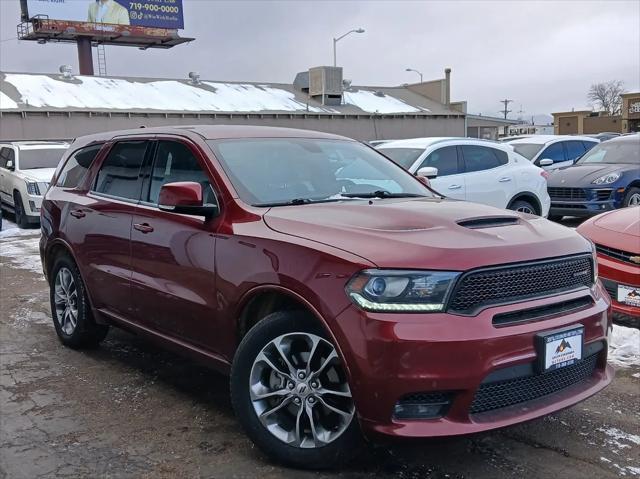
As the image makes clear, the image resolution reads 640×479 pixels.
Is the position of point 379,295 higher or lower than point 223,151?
lower

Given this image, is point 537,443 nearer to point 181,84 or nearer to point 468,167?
point 468,167

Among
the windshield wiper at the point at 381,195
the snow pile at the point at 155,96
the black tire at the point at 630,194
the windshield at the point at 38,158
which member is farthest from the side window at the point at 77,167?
the snow pile at the point at 155,96

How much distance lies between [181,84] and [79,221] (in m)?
33.1

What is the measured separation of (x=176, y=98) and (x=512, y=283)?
32.9 metres

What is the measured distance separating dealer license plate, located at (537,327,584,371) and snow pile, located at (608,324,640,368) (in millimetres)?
1923

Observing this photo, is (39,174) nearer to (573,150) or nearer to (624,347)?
(573,150)

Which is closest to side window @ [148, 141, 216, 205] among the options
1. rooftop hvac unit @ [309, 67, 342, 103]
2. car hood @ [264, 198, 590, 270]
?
car hood @ [264, 198, 590, 270]

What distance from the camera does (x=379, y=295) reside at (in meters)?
3.00

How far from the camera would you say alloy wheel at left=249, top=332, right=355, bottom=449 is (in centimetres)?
321

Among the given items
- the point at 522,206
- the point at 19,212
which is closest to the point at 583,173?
the point at 522,206

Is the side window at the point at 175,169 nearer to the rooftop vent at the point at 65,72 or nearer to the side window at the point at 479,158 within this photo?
the side window at the point at 479,158

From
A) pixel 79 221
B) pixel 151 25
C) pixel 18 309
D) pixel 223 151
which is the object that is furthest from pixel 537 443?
pixel 151 25

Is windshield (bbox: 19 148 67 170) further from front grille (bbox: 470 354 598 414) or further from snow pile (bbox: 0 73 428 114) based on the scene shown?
Result: snow pile (bbox: 0 73 428 114)

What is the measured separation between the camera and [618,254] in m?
5.54
